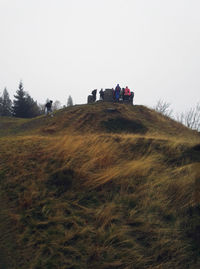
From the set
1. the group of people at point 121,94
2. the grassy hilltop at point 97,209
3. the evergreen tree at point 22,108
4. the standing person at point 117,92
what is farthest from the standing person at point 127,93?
the evergreen tree at point 22,108

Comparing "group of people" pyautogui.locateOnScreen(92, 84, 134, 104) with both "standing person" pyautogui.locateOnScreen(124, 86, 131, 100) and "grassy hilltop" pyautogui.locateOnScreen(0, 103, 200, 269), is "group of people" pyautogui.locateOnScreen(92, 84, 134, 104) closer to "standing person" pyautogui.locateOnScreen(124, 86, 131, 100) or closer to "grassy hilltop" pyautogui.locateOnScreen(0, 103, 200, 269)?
"standing person" pyautogui.locateOnScreen(124, 86, 131, 100)

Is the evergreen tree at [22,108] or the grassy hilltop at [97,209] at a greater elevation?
the evergreen tree at [22,108]

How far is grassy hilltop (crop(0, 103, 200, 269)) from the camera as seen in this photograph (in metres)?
1.94

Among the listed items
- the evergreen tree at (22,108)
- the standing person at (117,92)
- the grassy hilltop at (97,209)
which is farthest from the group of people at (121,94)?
the evergreen tree at (22,108)

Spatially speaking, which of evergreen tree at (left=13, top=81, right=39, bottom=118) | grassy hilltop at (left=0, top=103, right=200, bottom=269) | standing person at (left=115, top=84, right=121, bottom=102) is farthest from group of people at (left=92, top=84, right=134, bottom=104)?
evergreen tree at (left=13, top=81, right=39, bottom=118)

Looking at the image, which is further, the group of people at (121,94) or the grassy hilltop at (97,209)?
the group of people at (121,94)

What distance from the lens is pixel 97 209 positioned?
267cm

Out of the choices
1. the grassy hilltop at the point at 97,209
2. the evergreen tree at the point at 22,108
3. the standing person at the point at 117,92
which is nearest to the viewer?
the grassy hilltop at the point at 97,209

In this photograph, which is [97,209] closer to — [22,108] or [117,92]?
[117,92]

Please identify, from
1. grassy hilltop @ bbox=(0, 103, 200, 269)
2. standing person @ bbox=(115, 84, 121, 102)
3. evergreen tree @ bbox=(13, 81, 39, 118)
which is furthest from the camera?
evergreen tree @ bbox=(13, 81, 39, 118)

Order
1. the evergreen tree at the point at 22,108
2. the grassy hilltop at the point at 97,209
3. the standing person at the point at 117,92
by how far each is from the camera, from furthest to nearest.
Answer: the evergreen tree at the point at 22,108
the standing person at the point at 117,92
the grassy hilltop at the point at 97,209

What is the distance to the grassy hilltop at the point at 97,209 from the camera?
6.35 feet

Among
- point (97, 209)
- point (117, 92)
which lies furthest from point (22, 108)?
point (97, 209)

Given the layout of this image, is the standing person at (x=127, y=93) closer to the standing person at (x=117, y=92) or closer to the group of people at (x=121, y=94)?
the group of people at (x=121, y=94)
